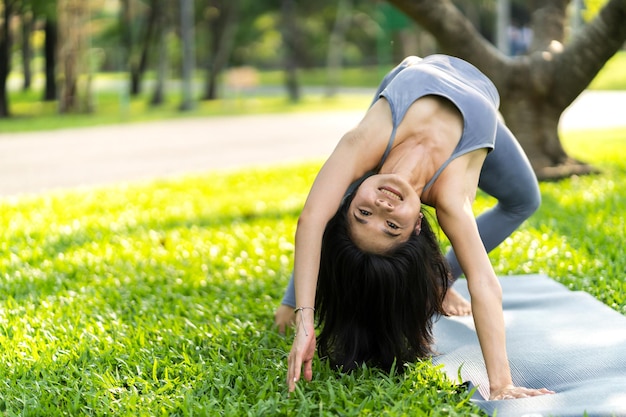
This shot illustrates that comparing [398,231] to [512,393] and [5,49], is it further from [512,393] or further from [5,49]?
[5,49]

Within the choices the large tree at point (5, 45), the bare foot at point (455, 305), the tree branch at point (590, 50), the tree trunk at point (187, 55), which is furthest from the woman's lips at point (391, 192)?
the large tree at point (5, 45)

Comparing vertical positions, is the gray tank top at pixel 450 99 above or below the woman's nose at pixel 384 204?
above

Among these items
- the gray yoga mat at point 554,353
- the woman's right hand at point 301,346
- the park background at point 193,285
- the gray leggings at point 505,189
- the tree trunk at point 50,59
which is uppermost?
the gray leggings at point 505,189

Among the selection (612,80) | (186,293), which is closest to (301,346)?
(186,293)

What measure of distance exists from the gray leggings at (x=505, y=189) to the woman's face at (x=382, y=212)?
2.50 ft

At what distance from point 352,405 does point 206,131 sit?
46.3ft

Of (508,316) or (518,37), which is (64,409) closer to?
(508,316)

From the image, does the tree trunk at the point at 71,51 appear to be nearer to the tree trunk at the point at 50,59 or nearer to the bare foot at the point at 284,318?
the tree trunk at the point at 50,59

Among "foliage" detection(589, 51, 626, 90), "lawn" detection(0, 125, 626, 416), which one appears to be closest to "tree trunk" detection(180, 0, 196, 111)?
"foliage" detection(589, 51, 626, 90)

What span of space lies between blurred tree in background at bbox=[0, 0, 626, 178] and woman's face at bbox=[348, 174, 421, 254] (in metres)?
4.74

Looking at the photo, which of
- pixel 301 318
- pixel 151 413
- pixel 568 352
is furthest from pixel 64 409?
pixel 568 352

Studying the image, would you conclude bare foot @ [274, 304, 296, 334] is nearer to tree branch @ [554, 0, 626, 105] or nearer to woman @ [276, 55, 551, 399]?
woman @ [276, 55, 551, 399]

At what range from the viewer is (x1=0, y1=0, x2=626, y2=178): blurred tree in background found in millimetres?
7539

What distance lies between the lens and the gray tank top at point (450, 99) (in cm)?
313
